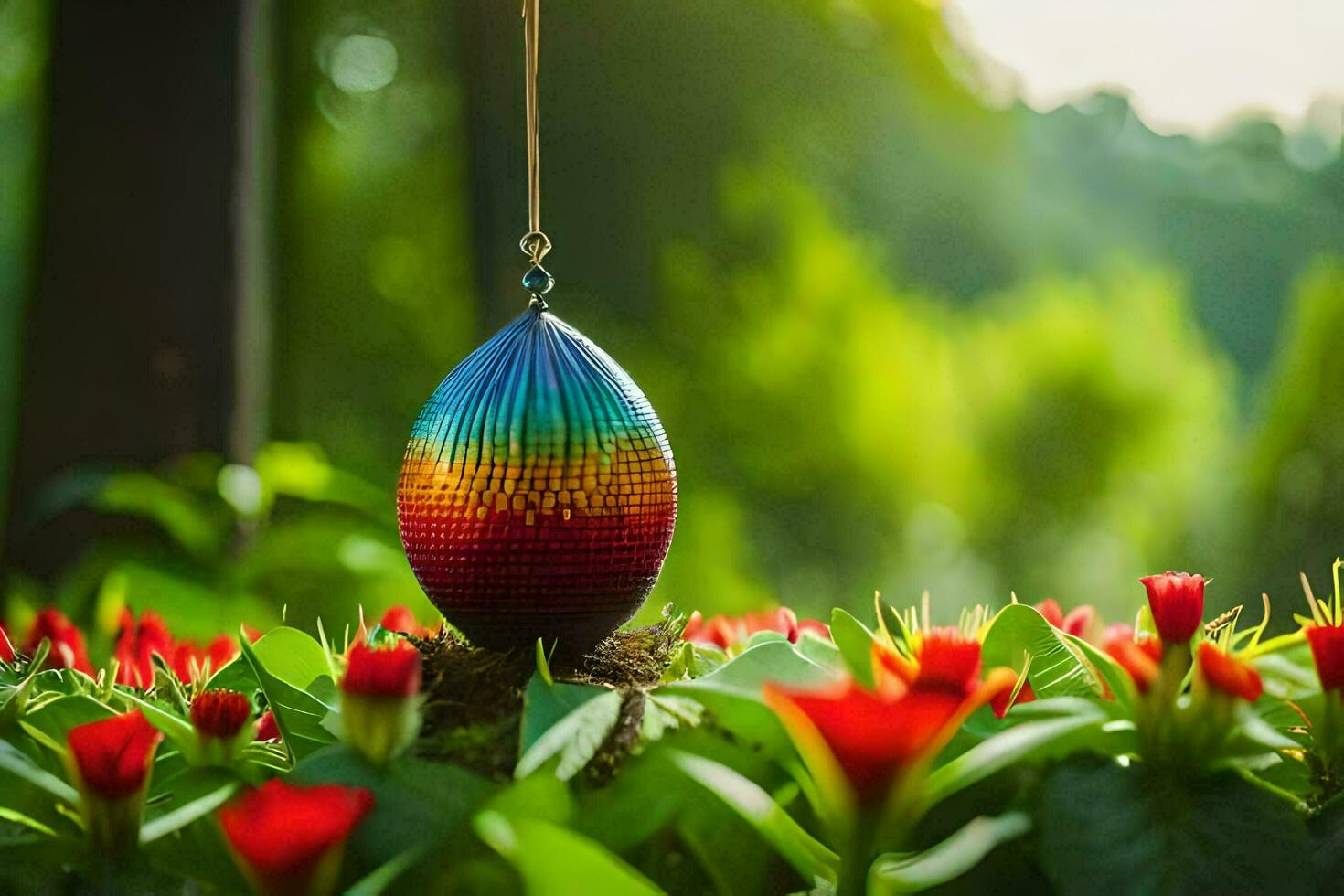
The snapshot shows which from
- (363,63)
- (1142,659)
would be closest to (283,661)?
(1142,659)

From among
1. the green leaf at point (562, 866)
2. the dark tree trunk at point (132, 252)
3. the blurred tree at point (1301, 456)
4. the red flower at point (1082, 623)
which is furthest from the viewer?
the blurred tree at point (1301, 456)

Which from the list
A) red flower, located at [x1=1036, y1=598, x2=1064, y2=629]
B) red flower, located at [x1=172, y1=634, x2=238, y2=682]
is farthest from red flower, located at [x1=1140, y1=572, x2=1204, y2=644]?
red flower, located at [x1=172, y1=634, x2=238, y2=682]

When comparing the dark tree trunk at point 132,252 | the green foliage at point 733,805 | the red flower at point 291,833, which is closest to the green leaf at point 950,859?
the green foliage at point 733,805

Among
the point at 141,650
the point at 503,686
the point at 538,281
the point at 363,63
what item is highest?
the point at 363,63

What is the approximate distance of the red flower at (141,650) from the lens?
36.4 inches

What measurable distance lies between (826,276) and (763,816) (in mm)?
3360

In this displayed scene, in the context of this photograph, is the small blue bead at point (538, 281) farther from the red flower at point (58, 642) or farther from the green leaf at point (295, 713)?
the red flower at point (58, 642)

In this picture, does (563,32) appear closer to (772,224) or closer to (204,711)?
(772,224)

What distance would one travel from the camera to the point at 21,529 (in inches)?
67.4

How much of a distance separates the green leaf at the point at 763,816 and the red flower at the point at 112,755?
23cm

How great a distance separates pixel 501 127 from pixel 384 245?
20.7 inches

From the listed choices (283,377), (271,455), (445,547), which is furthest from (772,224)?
(445,547)

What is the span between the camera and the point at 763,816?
49 centimetres

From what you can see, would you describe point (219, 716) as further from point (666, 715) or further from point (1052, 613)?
point (1052, 613)
